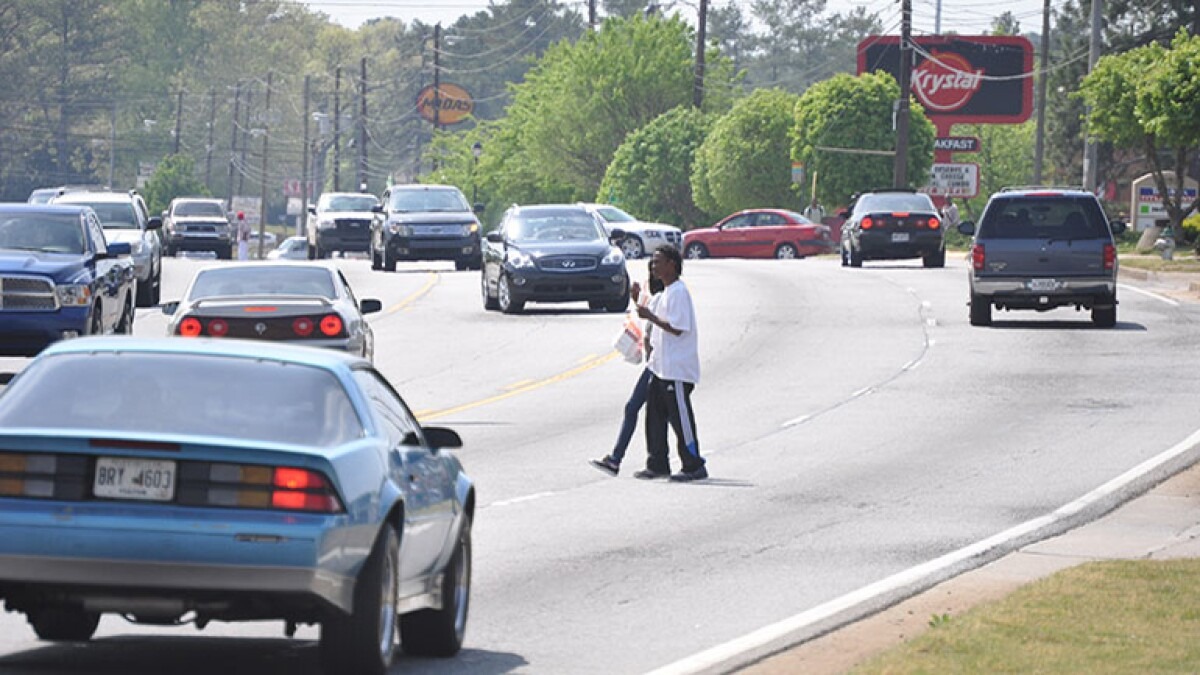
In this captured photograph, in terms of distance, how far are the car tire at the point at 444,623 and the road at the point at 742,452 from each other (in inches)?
4.2

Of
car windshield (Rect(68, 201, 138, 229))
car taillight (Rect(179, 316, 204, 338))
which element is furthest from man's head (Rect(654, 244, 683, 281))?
car windshield (Rect(68, 201, 138, 229))

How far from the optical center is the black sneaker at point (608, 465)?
19.4 metres

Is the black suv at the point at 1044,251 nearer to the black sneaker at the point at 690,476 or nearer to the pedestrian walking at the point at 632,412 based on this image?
the pedestrian walking at the point at 632,412

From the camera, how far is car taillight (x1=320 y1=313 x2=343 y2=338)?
22.8m

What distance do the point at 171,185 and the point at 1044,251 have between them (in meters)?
116

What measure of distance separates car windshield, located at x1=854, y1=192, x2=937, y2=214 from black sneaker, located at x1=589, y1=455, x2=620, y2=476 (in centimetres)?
3241

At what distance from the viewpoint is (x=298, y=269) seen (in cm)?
2431

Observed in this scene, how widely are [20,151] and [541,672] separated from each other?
166 meters

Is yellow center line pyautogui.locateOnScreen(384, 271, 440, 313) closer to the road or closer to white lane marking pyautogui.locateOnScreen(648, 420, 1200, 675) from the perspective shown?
the road

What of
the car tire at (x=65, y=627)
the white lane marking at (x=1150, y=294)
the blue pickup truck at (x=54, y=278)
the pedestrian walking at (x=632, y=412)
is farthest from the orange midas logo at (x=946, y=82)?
the car tire at (x=65, y=627)

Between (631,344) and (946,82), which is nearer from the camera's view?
(631,344)

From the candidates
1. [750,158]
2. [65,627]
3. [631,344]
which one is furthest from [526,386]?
[750,158]

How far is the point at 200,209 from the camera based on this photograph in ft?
222

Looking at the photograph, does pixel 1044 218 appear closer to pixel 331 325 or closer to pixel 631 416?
pixel 331 325
